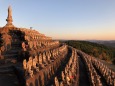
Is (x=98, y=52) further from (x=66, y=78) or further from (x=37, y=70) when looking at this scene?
(x=37, y=70)

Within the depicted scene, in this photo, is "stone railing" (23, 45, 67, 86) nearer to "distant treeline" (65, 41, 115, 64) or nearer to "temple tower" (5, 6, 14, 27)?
"temple tower" (5, 6, 14, 27)

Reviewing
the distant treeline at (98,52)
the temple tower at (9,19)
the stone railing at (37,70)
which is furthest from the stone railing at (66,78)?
the distant treeline at (98,52)

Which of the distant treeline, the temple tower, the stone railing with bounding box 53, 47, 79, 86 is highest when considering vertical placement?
the temple tower

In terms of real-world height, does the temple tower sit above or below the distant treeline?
above

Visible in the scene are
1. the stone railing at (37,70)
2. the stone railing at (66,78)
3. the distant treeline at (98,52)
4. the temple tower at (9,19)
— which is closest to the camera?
the stone railing at (66,78)

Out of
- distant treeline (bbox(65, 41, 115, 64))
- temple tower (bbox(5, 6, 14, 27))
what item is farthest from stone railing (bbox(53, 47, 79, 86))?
distant treeline (bbox(65, 41, 115, 64))

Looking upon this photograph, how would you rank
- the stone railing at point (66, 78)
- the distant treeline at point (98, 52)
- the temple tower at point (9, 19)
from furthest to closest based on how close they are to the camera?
the distant treeline at point (98, 52) → the temple tower at point (9, 19) → the stone railing at point (66, 78)

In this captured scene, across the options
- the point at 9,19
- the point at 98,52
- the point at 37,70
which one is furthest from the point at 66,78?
the point at 98,52

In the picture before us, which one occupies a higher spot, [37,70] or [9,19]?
[9,19]

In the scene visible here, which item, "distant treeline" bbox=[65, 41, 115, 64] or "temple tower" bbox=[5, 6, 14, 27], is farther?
"distant treeline" bbox=[65, 41, 115, 64]

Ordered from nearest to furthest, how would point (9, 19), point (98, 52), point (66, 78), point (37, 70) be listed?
point (66, 78) < point (37, 70) < point (9, 19) < point (98, 52)

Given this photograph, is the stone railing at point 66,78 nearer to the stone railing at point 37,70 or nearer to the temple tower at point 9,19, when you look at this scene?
the stone railing at point 37,70

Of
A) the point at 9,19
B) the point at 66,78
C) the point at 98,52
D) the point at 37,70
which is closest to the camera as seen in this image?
the point at 66,78

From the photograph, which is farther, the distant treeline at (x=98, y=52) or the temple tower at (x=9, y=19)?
the distant treeline at (x=98, y=52)
